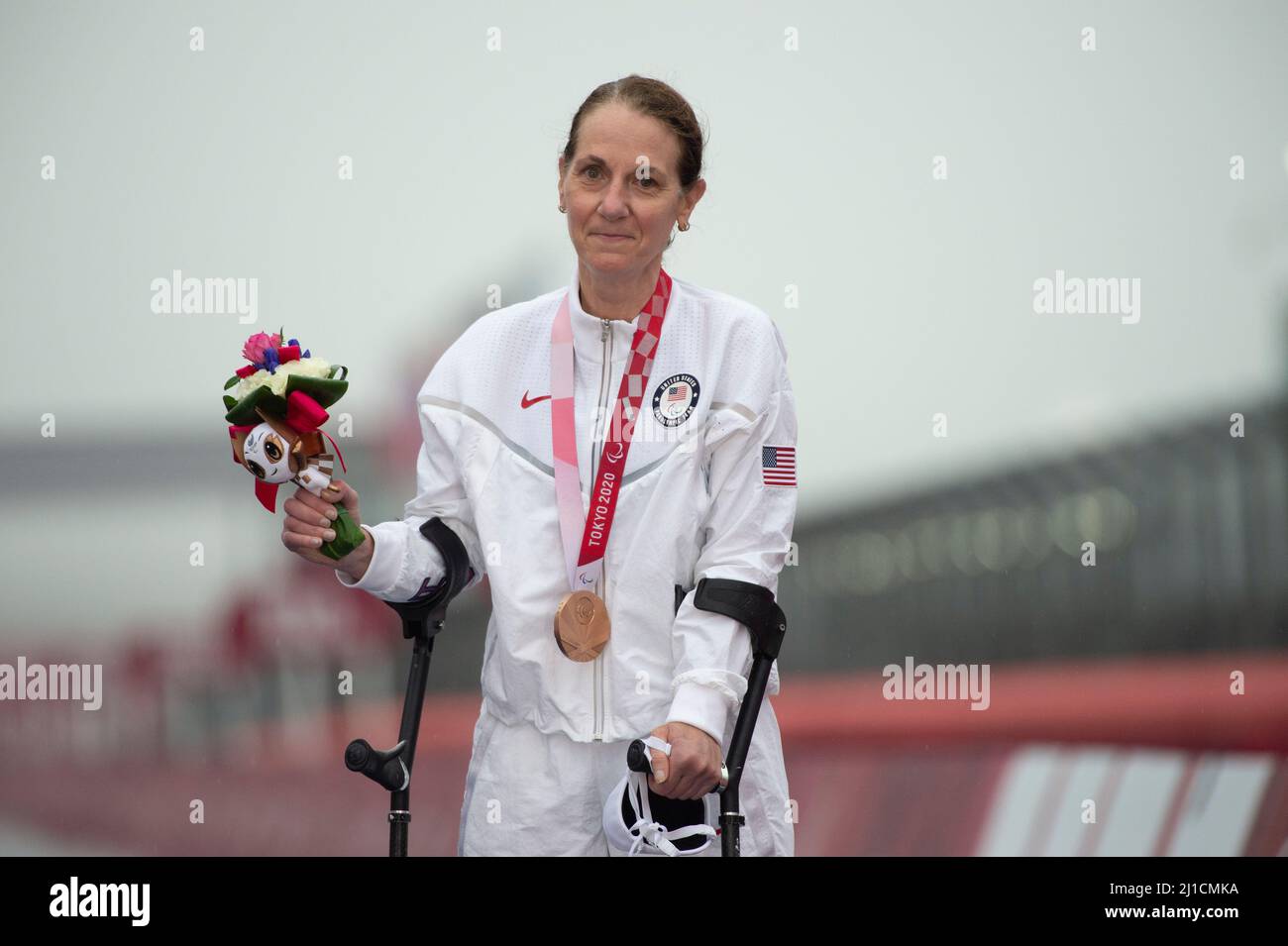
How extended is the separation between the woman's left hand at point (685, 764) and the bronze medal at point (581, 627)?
0.70 ft

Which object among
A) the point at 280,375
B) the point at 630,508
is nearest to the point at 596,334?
the point at 630,508

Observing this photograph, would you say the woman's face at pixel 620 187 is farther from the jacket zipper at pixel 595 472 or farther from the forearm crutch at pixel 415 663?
the forearm crutch at pixel 415 663

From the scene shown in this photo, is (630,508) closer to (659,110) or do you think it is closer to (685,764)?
(685,764)

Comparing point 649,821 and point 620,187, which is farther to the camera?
point 620,187

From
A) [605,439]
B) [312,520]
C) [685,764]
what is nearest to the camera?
[685,764]

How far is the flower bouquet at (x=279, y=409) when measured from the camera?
2.40 meters

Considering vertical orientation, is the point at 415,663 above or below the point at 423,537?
below

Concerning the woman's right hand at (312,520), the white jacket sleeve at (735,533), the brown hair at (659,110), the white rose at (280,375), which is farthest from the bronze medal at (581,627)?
the brown hair at (659,110)

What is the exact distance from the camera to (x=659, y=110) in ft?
8.34

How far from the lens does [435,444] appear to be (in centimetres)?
274

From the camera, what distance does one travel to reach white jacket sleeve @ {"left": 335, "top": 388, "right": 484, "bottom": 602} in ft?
8.41

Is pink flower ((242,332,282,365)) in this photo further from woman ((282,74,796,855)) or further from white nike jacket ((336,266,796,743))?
white nike jacket ((336,266,796,743))

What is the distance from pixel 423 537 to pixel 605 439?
41 cm
